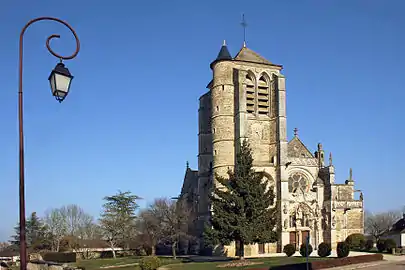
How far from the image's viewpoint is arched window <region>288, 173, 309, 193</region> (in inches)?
2014

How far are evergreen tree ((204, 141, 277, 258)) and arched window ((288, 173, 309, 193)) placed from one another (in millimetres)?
15449

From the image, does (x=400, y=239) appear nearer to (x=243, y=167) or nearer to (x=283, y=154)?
(x=283, y=154)

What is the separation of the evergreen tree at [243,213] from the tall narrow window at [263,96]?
16.3 m

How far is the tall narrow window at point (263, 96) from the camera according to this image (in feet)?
170

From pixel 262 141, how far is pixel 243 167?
15837 millimetres

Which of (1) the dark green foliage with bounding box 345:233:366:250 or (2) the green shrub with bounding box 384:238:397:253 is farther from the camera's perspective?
(1) the dark green foliage with bounding box 345:233:366:250

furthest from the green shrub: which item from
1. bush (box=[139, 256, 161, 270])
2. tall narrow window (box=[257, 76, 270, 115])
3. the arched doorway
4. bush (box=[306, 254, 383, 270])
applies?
bush (box=[139, 256, 161, 270])

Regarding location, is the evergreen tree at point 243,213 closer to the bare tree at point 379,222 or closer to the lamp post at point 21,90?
the lamp post at point 21,90

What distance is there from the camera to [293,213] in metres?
49.7

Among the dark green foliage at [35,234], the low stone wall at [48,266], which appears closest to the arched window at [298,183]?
the low stone wall at [48,266]

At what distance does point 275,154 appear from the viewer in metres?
50.4

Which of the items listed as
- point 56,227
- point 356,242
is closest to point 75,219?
point 56,227

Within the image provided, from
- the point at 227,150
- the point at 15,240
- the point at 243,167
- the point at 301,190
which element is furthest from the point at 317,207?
the point at 15,240

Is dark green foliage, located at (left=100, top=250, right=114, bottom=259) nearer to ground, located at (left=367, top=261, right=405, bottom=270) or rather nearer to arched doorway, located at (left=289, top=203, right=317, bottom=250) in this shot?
arched doorway, located at (left=289, top=203, right=317, bottom=250)
